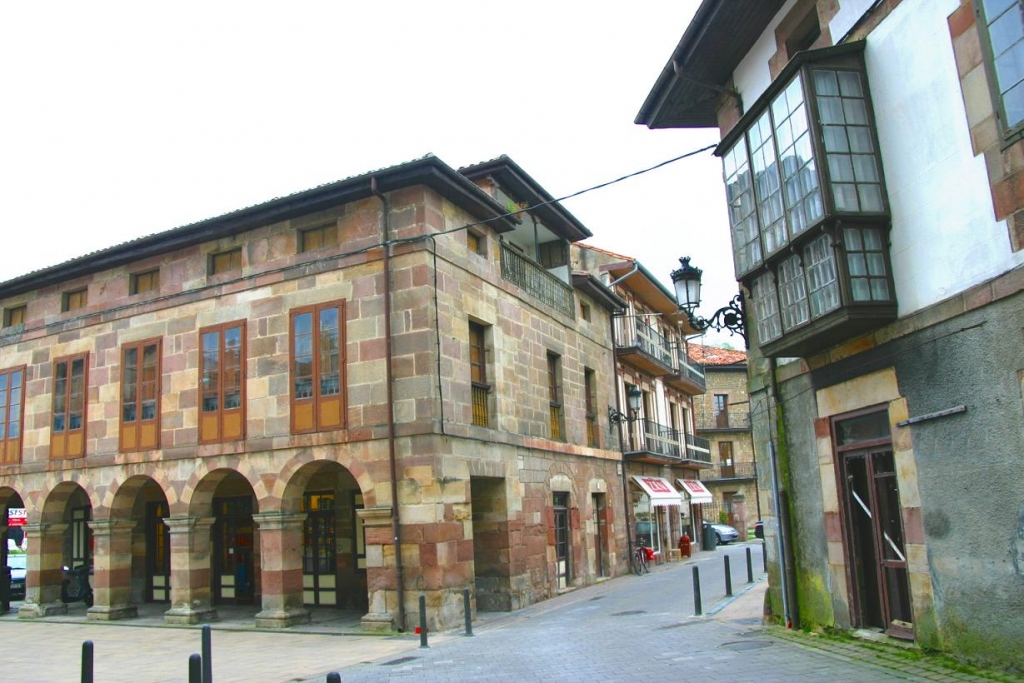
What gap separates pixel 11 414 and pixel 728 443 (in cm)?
3651

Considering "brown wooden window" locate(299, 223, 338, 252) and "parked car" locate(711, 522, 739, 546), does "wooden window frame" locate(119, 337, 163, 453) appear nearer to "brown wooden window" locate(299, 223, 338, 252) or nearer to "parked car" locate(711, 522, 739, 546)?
"brown wooden window" locate(299, 223, 338, 252)

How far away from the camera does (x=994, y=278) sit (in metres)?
7.02

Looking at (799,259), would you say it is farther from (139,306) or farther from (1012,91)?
(139,306)

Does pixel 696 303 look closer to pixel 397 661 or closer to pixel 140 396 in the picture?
pixel 397 661

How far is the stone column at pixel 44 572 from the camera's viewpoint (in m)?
18.5

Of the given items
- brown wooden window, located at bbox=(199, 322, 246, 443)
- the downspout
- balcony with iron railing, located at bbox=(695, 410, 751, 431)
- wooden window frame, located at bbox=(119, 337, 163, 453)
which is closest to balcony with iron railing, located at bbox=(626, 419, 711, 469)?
the downspout

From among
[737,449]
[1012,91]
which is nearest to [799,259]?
[1012,91]

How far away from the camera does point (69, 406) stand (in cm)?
1881

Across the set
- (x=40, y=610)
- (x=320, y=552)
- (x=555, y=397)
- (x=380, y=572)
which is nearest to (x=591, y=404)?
(x=555, y=397)

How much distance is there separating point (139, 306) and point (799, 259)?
13.9 metres

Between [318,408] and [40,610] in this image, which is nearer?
[318,408]

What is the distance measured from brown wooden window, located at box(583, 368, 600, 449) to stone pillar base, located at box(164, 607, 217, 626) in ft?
32.1

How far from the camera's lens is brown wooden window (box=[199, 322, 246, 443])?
16.1m

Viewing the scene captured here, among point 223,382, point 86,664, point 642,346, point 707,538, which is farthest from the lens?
point 707,538
